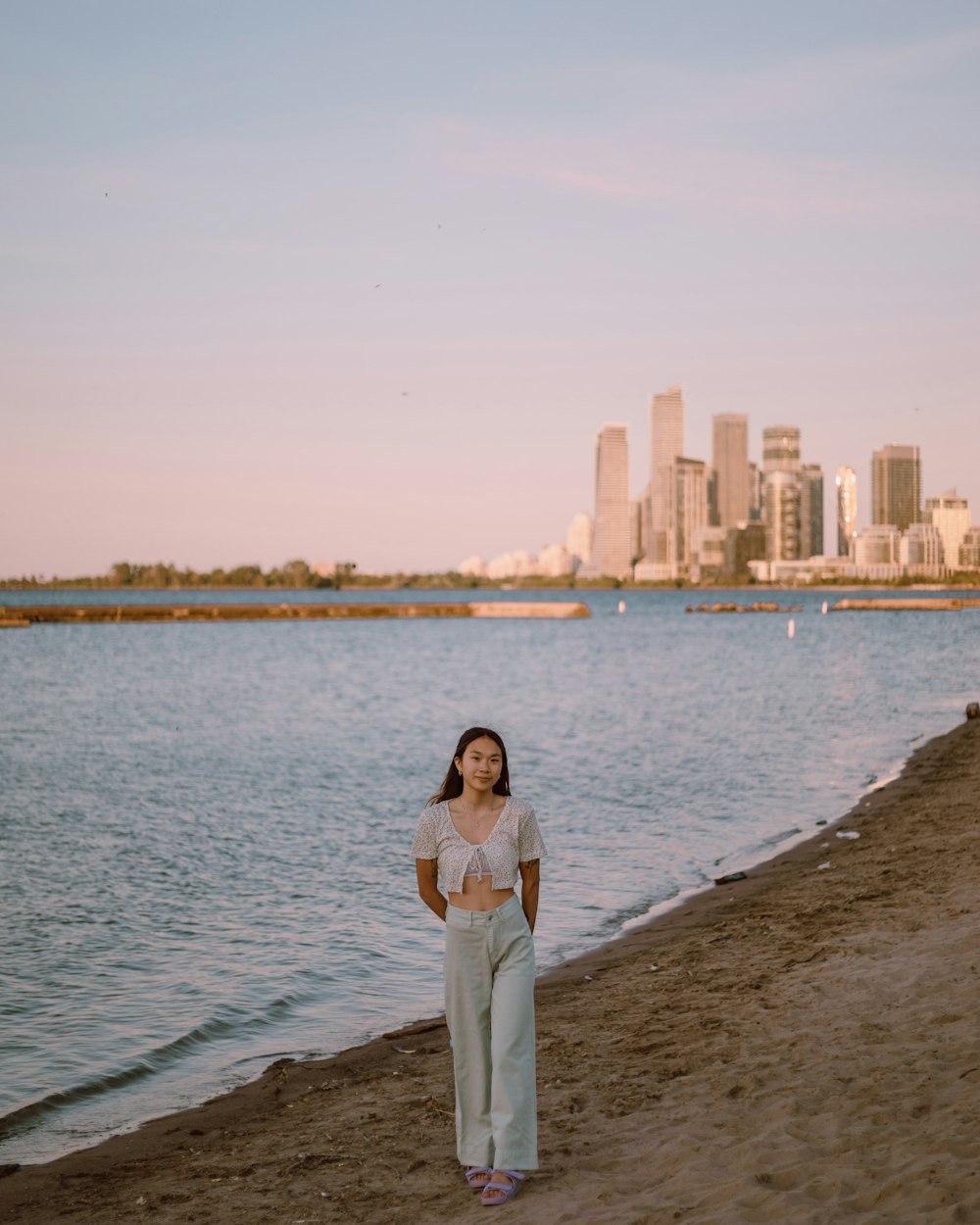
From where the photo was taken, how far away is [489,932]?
17.5 feet

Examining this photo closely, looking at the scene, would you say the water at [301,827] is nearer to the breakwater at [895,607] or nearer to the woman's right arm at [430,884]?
the woman's right arm at [430,884]

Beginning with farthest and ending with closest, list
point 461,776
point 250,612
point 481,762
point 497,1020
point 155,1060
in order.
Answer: point 250,612
point 155,1060
point 461,776
point 497,1020
point 481,762

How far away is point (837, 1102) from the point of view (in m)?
6.32

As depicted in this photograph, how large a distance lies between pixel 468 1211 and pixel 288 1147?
1.65 meters

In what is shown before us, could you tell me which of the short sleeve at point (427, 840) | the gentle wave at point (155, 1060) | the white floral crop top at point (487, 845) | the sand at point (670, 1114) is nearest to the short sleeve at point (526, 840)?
the white floral crop top at point (487, 845)

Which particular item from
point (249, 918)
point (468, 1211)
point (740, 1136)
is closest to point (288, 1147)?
point (468, 1211)

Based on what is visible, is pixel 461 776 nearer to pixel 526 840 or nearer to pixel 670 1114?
pixel 526 840

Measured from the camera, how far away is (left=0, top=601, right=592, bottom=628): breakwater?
135625 millimetres

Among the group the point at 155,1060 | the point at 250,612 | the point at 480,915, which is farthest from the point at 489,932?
the point at 250,612

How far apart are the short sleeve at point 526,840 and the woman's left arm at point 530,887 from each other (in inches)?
1.4

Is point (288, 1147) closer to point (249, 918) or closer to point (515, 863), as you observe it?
point (515, 863)

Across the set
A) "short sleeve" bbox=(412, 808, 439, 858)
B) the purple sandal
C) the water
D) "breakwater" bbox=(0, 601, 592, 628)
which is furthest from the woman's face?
"breakwater" bbox=(0, 601, 592, 628)

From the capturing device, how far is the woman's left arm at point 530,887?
5469mm

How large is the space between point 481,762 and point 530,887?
0.68 m
